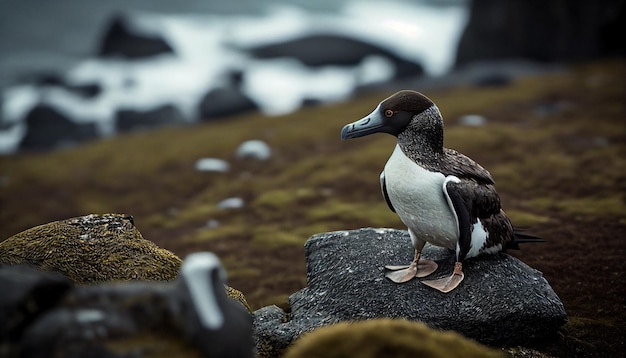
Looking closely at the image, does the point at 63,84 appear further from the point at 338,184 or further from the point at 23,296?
the point at 23,296

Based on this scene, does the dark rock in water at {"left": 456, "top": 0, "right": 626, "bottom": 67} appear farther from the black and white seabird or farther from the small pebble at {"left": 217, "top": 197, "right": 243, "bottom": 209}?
the black and white seabird

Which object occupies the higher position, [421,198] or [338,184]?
[421,198]

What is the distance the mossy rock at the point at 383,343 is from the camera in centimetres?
438

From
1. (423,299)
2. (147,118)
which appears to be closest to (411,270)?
(423,299)

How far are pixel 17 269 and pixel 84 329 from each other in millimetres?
874

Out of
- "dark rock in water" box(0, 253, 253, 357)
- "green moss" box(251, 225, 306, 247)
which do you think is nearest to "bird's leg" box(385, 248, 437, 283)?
"dark rock in water" box(0, 253, 253, 357)

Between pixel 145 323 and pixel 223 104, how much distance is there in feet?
84.0

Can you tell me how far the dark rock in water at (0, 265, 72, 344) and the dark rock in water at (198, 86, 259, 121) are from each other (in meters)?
24.9

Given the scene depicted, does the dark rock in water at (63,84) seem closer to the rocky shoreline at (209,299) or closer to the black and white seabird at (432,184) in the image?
the rocky shoreline at (209,299)

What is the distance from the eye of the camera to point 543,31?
1219 inches

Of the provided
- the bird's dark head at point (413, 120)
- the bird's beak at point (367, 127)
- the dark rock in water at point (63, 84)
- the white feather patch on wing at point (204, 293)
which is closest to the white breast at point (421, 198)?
the bird's dark head at point (413, 120)

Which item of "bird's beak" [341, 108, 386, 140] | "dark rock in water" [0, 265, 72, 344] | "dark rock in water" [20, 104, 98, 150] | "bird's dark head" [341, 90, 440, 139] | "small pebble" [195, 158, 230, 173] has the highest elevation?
"bird's dark head" [341, 90, 440, 139]

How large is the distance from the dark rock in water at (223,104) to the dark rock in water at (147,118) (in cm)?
148

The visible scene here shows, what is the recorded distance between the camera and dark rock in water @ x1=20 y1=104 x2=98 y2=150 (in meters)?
28.5
